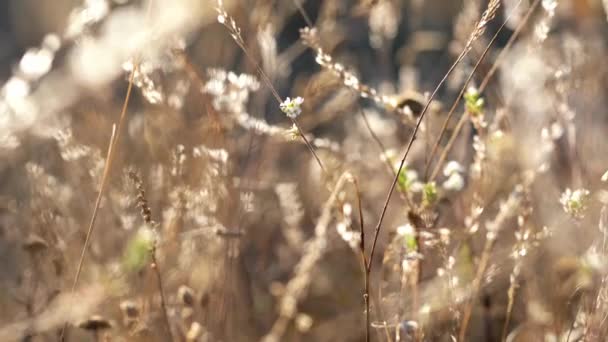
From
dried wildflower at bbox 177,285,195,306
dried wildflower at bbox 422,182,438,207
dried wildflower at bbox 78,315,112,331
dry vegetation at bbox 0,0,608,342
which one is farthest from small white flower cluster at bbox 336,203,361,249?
dried wildflower at bbox 78,315,112,331

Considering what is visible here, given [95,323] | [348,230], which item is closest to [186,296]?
[95,323]

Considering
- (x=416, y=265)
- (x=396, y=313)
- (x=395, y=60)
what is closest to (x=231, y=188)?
(x=416, y=265)

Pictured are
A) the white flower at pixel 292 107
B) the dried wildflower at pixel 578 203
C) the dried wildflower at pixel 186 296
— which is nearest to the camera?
the white flower at pixel 292 107

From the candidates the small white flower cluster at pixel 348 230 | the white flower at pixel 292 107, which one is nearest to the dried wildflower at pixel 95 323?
the small white flower cluster at pixel 348 230

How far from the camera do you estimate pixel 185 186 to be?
1499 millimetres

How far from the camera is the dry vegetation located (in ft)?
4.12

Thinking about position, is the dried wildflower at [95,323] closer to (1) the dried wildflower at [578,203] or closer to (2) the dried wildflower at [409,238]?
(2) the dried wildflower at [409,238]

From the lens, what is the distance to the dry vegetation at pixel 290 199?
126 cm

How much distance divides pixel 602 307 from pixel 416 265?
0.31 metres

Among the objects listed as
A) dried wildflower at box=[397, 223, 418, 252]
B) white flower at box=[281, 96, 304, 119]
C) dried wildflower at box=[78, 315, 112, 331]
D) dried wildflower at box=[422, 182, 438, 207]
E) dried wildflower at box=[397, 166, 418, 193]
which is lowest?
dried wildflower at box=[78, 315, 112, 331]

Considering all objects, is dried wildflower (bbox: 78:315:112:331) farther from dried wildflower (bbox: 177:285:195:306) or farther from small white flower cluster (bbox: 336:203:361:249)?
small white flower cluster (bbox: 336:203:361:249)

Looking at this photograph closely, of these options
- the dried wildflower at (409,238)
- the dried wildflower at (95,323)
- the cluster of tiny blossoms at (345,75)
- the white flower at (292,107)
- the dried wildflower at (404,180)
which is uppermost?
the cluster of tiny blossoms at (345,75)

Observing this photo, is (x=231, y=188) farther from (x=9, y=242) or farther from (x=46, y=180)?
(x=9, y=242)

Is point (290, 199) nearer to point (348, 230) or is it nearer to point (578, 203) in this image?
point (348, 230)
